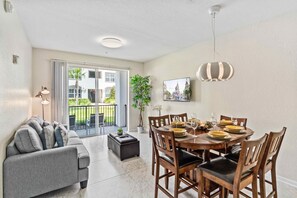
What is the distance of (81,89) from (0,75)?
343 centimetres

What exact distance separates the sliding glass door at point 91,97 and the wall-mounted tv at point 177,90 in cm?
180

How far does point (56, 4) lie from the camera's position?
7.14 feet

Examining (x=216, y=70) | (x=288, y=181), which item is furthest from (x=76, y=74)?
(x=288, y=181)

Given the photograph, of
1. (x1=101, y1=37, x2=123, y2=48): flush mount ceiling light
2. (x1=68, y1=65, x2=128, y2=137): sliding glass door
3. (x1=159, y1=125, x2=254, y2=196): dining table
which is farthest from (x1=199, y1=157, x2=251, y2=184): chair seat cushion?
(x1=68, y1=65, x2=128, y2=137): sliding glass door

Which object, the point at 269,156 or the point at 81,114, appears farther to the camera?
the point at 81,114

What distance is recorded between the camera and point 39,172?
1.93 metres

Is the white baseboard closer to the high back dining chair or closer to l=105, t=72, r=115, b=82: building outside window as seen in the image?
the high back dining chair

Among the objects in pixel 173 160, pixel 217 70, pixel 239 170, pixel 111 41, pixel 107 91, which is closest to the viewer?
pixel 239 170

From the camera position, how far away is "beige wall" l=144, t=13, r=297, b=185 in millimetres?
2328

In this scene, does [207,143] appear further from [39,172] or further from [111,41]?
[111,41]

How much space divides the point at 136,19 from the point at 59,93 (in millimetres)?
3136

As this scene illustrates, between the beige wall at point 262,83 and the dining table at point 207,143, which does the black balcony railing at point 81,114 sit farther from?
the dining table at point 207,143

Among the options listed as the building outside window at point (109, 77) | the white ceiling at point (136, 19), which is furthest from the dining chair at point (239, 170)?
the building outside window at point (109, 77)

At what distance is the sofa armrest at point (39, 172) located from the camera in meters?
1.79
